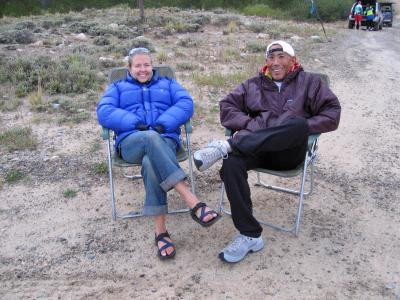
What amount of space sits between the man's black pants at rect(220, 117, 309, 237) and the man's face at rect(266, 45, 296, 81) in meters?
0.61

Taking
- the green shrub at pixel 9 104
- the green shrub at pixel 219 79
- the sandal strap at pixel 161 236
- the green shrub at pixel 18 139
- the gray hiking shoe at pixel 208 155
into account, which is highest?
the gray hiking shoe at pixel 208 155

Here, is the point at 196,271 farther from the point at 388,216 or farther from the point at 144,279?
the point at 388,216

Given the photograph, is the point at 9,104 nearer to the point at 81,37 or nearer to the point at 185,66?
the point at 185,66

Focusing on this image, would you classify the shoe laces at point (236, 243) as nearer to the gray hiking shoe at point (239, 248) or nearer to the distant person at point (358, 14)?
the gray hiking shoe at point (239, 248)

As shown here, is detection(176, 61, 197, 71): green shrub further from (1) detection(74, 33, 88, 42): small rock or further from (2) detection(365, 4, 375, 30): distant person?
(2) detection(365, 4, 375, 30): distant person

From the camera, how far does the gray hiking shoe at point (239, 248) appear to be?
3.27 metres

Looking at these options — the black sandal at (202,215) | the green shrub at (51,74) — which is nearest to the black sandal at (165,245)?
the black sandal at (202,215)

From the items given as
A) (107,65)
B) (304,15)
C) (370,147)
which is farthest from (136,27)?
(304,15)

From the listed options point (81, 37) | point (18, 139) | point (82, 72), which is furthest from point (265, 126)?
point (81, 37)

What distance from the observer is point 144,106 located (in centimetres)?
401

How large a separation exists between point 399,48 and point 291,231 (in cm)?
1228

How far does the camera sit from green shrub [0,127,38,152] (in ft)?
17.4

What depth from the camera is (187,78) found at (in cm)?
803

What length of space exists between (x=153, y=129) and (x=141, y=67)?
564 millimetres
